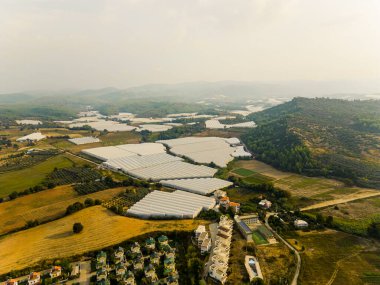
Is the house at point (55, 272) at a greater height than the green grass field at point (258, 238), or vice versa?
the house at point (55, 272)

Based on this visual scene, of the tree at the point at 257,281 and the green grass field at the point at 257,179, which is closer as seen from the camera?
the tree at the point at 257,281

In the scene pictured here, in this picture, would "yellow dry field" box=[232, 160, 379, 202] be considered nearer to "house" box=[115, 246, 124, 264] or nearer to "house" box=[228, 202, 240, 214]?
"house" box=[228, 202, 240, 214]

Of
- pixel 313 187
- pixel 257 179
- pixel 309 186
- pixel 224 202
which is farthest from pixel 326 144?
pixel 224 202

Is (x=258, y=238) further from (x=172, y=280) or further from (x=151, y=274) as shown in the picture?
(x=151, y=274)

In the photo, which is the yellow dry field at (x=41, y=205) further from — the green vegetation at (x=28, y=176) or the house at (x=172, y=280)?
the house at (x=172, y=280)

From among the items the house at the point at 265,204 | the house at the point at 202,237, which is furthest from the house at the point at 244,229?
the house at the point at 265,204

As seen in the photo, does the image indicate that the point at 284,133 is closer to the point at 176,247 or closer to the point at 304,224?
the point at 304,224

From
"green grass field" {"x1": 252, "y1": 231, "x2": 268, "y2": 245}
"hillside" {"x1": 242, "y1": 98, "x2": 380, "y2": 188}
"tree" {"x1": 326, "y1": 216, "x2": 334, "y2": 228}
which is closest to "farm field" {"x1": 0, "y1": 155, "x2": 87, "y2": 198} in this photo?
"green grass field" {"x1": 252, "y1": 231, "x2": 268, "y2": 245}
